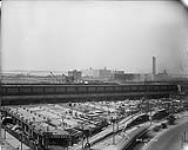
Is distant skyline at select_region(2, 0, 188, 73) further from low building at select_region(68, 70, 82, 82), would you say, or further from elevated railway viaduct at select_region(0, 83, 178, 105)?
elevated railway viaduct at select_region(0, 83, 178, 105)

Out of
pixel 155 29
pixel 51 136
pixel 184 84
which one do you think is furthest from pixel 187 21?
pixel 51 136

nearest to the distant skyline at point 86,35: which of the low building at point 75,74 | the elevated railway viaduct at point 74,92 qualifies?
the low building at point 75,74

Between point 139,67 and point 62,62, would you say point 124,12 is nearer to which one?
point 139,67

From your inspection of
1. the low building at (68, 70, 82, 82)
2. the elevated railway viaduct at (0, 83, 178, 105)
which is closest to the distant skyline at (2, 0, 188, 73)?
the low building at (68, 70, 82, 82)

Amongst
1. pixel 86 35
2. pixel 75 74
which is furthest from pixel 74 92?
A: pixel 86 35

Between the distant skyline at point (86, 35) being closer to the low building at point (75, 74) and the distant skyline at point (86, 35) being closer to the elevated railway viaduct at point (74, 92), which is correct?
the low building at point (75, 74)

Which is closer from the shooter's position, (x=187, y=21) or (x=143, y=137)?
(x=143, y=137)
